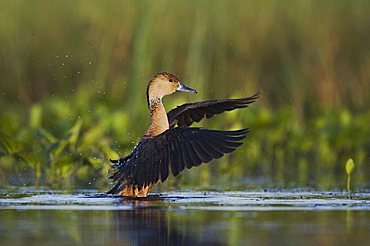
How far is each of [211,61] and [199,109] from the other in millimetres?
3365

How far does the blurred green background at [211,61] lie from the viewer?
1309 cm

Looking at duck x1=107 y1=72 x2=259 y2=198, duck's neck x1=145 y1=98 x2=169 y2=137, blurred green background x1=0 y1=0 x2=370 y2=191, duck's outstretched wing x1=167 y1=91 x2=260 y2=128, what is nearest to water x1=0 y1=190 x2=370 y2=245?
duck x1=107 y1=72 x2=259 y2=198

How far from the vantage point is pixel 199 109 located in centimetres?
1087

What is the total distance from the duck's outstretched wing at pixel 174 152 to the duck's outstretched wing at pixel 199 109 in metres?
1.27

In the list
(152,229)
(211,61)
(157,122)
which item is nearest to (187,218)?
(152,229)

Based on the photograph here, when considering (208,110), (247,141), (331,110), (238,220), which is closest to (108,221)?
(238,220)

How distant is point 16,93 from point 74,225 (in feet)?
22.6

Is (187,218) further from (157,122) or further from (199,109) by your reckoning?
(199,109)

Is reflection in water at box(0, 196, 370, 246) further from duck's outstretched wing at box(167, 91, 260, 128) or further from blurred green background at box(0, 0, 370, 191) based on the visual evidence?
blurred green background at box(0, 0, 370, 191)

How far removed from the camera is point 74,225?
714cm

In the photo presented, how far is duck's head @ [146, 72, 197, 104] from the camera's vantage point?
35.1ft

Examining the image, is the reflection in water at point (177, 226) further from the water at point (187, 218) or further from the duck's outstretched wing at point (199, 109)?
the duck's outstretched wing at point (199, 109)

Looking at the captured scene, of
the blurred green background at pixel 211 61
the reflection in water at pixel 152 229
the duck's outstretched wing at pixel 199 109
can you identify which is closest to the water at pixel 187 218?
the reflection in water at pixel 152 229

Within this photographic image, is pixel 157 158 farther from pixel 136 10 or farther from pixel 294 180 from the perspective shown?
pixel 136 10
